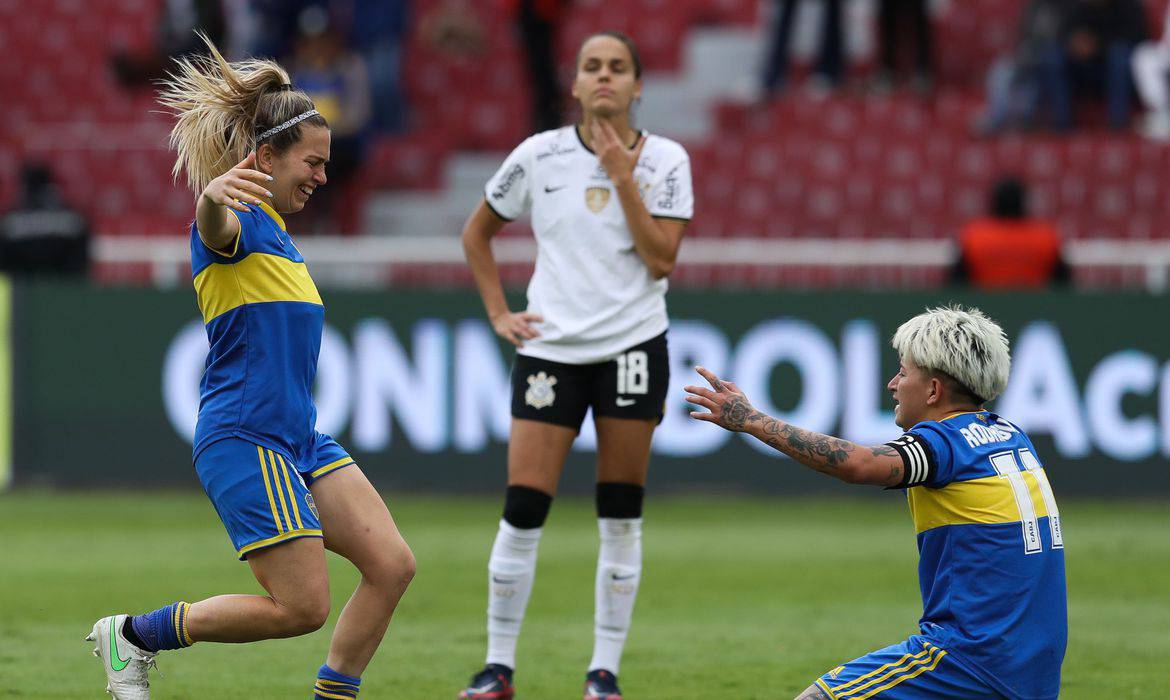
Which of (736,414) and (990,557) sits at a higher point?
(736,414)

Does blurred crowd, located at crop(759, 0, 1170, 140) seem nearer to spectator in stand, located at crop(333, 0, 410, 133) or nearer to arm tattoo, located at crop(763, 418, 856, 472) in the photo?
spectator in stand, located at crop(333, 0, 410, 133)

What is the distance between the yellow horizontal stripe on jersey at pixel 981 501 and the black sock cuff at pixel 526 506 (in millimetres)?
2033

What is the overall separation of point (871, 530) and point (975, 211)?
497 cm

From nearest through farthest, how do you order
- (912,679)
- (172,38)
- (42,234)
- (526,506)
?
(912,679), (526,506), (42,234), (172,38)

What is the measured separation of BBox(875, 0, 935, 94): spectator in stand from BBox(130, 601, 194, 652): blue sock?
38.7ft

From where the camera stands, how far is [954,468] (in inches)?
195

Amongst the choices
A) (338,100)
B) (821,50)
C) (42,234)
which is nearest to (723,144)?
(821,50)

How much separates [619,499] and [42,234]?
884 centimetres

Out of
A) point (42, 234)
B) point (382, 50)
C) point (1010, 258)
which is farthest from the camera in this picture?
point (382, 50)

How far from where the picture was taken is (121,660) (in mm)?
5520

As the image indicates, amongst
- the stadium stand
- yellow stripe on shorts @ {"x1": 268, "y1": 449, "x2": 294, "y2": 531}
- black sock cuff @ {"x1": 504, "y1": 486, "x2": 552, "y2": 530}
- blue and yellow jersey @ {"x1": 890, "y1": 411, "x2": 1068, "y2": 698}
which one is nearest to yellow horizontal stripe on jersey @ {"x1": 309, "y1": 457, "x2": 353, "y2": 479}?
yellow stripe on shorts @ {"x1": 268, "y1": 449, "x2": 294, "y2": 531}

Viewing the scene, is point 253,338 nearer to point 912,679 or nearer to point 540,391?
point 540,391

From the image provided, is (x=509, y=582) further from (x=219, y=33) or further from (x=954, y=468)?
(x=219, y=33)

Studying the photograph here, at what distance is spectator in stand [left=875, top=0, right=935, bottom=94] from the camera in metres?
16.0
